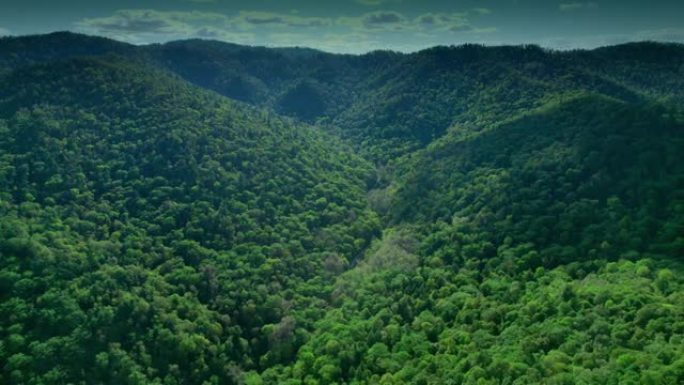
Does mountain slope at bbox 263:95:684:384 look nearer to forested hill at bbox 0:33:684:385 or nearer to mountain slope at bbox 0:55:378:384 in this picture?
forested hill at bbox 0:33:684:385

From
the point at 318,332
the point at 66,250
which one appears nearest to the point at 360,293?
the point at 318,332

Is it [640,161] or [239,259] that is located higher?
[640,161]

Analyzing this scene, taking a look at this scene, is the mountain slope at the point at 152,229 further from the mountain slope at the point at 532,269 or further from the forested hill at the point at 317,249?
the mountain slope at the point at 532,269

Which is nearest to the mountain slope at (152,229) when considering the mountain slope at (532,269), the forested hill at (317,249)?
the forested hill at (317,249)

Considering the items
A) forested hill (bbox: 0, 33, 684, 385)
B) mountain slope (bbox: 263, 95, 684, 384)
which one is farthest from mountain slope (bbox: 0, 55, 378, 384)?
mountain slope (bbox: 263, 95, 684, 384)

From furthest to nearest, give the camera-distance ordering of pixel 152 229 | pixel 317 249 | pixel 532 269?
pixel 317 249, pixel 152 229, pixel 532 269

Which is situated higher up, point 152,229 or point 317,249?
point 152,229

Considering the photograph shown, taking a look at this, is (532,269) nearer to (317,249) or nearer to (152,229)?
(317,249)

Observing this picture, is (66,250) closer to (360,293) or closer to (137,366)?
(137,366)

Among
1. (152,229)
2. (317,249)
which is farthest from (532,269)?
(152,229)
